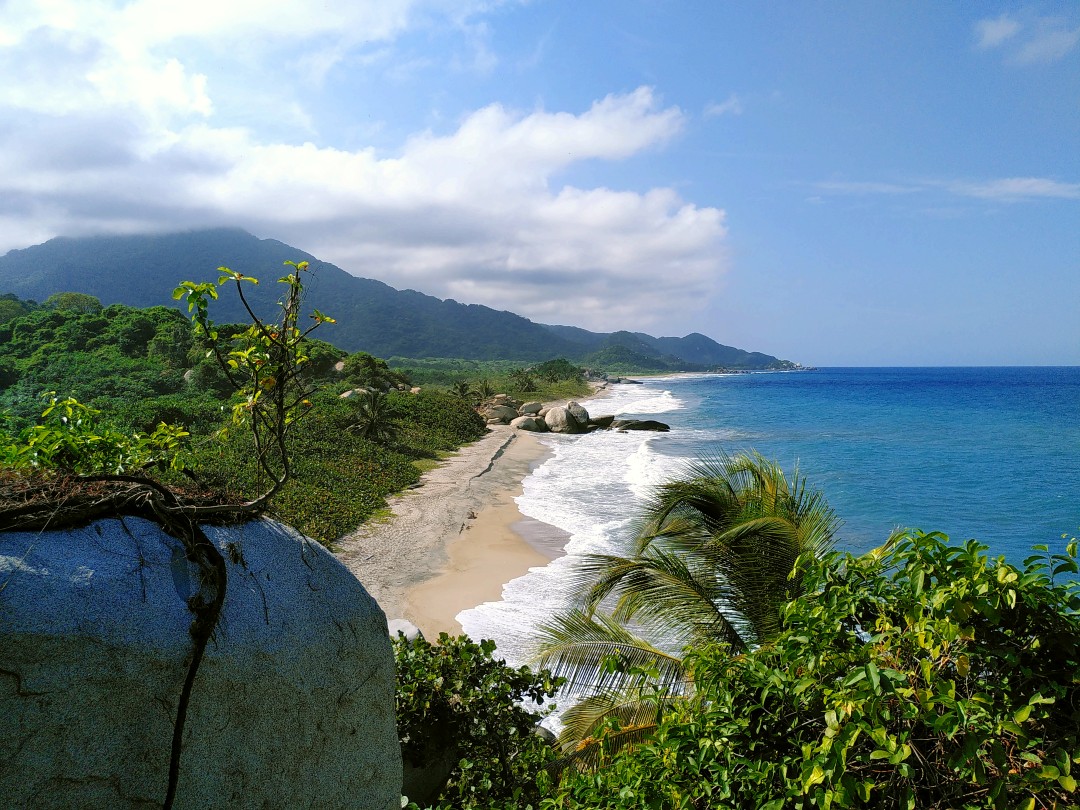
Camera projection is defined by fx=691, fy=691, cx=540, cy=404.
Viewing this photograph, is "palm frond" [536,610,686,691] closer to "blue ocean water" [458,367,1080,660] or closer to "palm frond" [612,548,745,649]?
"palm frond" [612,548,745,649]

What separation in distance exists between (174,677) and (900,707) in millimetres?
2763

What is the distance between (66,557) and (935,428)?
198ft

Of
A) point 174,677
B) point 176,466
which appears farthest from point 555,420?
point 174,677

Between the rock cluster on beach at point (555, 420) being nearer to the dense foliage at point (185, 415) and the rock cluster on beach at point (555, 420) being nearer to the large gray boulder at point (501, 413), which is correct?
the large gray boulder at point (501, 413)

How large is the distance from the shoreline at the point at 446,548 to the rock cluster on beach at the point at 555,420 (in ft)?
59.9

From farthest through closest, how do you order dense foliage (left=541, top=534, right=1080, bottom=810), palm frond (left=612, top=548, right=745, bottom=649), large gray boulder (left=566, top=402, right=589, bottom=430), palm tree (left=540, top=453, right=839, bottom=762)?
large gray boulder (left=566, top=402, right=589, bottom=430)
palm frond (left=612, top=548, right=745, bottom=649)
palm tree (left=540, top=453, right=839, bottom=762)
dense foliage (left=541, top=534, right=1080, bottom=810)

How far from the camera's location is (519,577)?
46.3 ft

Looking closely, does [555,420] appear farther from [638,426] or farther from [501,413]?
[638,426]

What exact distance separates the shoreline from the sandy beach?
2cm

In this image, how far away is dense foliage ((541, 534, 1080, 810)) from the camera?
7.81 feet

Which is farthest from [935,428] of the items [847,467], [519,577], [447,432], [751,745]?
[751,745]

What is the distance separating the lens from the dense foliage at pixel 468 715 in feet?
15.9

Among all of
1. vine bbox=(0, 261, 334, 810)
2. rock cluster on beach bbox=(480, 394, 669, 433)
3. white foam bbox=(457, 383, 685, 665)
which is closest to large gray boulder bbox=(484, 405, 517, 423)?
rock cluster on beach bbox=(480, 394, 669, 433)

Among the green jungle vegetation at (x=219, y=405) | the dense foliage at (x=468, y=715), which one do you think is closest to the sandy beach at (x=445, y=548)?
the green jungle vegetation at (x=219, y=405)
